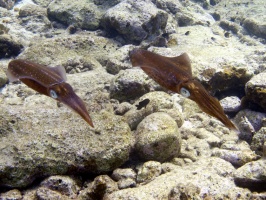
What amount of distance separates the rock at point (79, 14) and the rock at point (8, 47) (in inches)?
124

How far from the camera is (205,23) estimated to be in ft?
45.5

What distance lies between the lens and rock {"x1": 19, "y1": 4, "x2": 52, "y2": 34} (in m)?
10.8

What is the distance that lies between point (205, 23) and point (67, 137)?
12.1m

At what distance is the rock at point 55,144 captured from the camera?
156 inches

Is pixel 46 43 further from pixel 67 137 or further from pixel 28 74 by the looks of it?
pixel 28 74

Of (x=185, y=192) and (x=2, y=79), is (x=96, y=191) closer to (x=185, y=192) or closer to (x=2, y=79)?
(x=185, y=192)

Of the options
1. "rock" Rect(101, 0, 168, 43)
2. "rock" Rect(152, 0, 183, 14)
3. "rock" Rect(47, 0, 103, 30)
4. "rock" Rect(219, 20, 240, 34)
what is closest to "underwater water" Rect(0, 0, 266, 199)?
"rock" Rect(101, 0, 168, 43)

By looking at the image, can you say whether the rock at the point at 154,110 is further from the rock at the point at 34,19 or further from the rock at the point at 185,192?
the rock at the point at 34,19

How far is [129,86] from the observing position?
6.17 metres

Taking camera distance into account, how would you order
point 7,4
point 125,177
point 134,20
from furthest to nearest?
1. point 7,4
2. point 134,20
3. point 125,177

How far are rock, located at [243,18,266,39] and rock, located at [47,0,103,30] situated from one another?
9.79 m

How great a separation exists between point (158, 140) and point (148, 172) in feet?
1.98

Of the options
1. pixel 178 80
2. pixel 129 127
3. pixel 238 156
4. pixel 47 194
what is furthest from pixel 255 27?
pixel 47 194

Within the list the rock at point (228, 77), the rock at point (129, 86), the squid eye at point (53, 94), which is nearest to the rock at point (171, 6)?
the rock at point (228, 77)
